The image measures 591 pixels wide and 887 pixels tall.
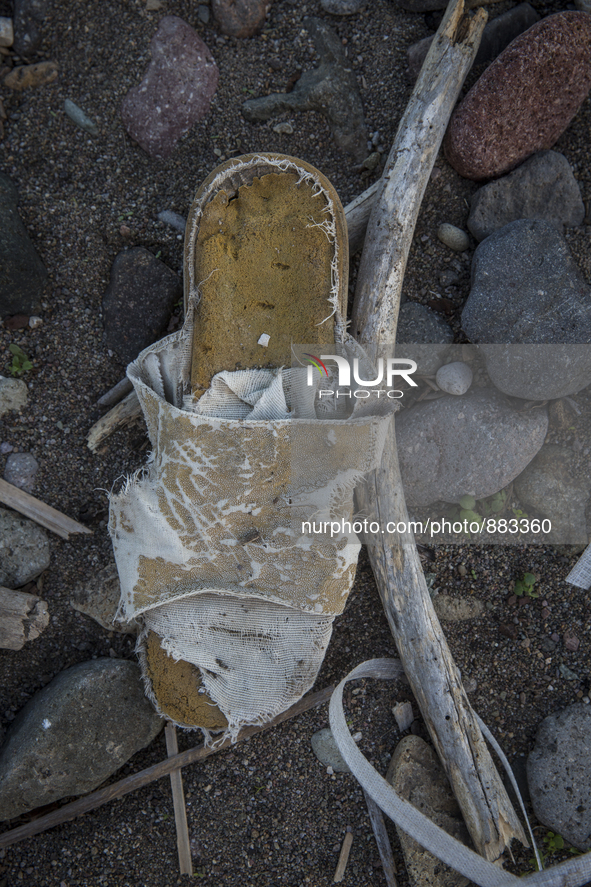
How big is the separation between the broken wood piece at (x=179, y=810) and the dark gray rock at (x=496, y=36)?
3.60 meters

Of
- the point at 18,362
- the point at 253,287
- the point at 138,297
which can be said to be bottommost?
the point at 18,362

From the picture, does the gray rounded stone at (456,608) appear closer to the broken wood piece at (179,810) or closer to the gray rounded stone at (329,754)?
the gray rounded stone at (329,754)

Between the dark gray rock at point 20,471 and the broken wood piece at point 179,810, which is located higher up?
the dark gray rock at point 20,471

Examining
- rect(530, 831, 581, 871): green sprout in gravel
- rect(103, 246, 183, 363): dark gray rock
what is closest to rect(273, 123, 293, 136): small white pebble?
rect(103, 246, 183, 363): dark gray rock

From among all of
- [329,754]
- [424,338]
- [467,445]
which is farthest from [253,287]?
[329,754]

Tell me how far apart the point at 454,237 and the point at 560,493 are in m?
1.41

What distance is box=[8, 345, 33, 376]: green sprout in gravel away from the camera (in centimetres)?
254

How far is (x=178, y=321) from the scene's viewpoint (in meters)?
2.60

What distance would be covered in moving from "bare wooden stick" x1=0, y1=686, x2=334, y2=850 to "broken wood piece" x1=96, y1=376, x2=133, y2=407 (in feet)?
5.84

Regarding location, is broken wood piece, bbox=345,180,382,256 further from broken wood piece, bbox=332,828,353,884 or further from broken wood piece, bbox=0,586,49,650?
broken wood piece, bbox=332,828,353,884

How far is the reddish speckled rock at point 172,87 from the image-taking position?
253cm

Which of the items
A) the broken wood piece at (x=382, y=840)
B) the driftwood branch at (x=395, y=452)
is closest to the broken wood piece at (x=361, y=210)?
the driftwood branch at (x=395, y=452)

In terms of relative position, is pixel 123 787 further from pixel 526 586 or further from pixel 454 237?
pixel 454 237

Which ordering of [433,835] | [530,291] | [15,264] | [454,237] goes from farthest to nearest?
[454,237]
[15,264]
[530,291]
[433,835]
